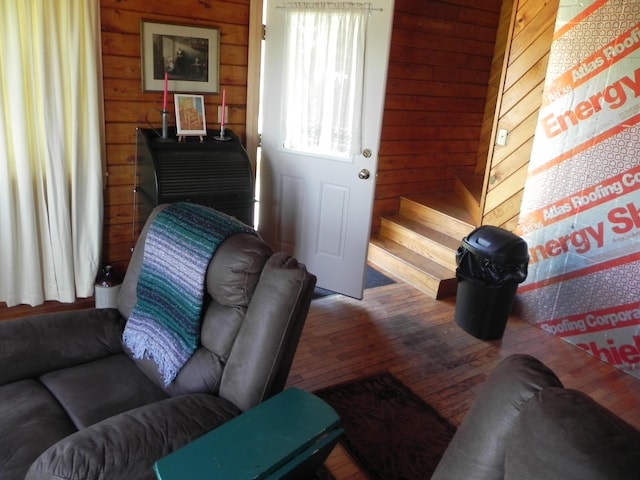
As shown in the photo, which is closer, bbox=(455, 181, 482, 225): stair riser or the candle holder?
the candle holder

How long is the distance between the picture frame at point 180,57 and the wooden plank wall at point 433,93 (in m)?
1.55

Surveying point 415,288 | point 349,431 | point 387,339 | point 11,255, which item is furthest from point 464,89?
point 11,255

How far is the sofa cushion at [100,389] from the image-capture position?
1.60 meters

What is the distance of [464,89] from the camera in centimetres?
464

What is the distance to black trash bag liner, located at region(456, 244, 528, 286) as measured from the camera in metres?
3.00

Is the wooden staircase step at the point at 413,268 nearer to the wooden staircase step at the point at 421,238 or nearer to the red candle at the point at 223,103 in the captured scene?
the wooden staircase step at the point at 421,238

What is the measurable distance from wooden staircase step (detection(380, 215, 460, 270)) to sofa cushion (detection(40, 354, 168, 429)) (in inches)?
103

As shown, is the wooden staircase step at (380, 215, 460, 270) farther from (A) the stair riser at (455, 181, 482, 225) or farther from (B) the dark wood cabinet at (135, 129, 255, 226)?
(B) the dark wood cabinet at (135, 129, 255, 226)

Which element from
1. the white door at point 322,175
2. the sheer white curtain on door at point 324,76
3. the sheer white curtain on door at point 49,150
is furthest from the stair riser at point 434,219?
the sheer white curtain on door at point 49,150

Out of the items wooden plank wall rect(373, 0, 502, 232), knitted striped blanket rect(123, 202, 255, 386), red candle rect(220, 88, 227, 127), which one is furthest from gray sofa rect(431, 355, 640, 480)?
wooden plank wall rect(373, 0, 502, 232)

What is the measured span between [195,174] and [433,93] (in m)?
2.42

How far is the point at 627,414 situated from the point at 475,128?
119 inches

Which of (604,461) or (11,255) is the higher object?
(604,461)

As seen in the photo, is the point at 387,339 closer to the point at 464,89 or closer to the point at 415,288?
the point at 415,288
